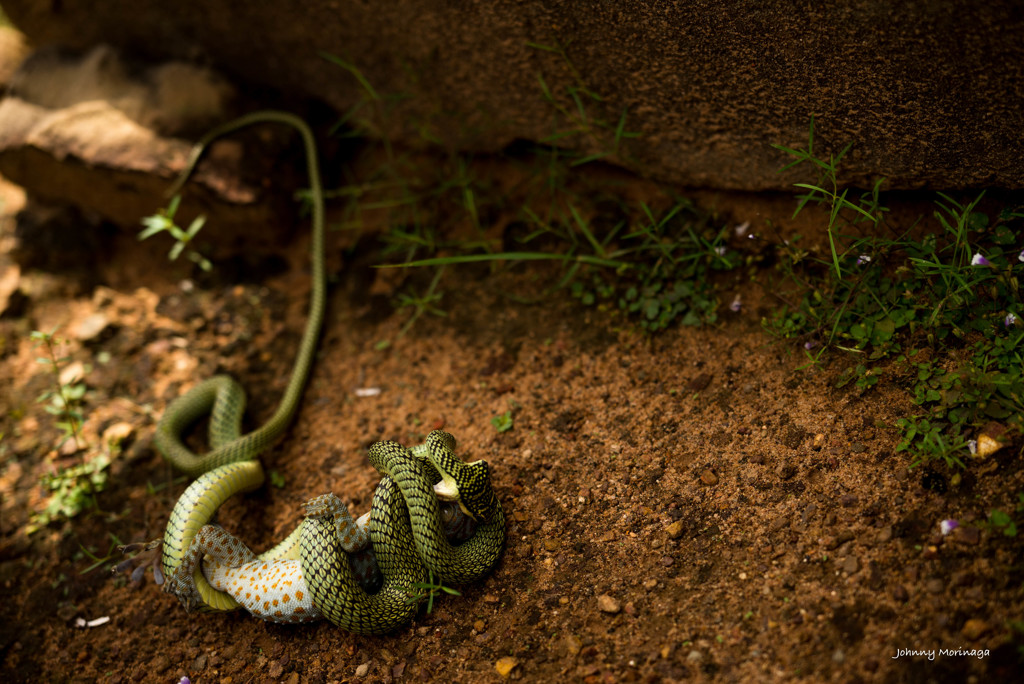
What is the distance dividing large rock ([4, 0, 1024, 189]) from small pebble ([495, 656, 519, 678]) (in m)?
1.94

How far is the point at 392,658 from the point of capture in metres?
2.05

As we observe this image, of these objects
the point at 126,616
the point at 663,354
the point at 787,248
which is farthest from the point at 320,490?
the point at 787,248

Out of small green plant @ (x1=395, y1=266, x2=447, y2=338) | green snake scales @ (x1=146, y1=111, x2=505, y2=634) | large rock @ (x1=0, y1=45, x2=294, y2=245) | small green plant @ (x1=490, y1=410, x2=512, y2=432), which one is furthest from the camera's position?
→ large rock @ (x1=0, y1=45, x2=294, y2=245)

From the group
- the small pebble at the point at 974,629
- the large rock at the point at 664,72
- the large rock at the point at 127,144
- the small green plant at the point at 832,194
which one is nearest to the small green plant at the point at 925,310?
the small green plant at the point at 832,194

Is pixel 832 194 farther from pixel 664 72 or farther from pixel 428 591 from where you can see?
pixel 428 591

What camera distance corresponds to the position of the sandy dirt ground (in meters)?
1.75

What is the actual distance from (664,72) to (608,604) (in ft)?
6.17

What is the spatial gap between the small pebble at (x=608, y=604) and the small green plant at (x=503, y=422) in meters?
0.76

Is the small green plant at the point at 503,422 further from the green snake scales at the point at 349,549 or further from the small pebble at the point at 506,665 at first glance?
the small pebble at the point at 506,665

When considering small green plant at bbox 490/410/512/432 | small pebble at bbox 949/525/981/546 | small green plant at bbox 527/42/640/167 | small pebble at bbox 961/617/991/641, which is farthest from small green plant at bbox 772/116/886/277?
small green plant at bbox 490/410/512/432

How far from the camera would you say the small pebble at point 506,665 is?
6.22ft

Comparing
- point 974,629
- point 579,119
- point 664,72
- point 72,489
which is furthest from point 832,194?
point 72,489

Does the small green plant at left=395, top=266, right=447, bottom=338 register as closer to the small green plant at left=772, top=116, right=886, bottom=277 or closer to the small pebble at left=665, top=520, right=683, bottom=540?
the small pebble at left=665, top=520, right=683, bottom=540

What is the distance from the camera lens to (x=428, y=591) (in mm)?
2115
